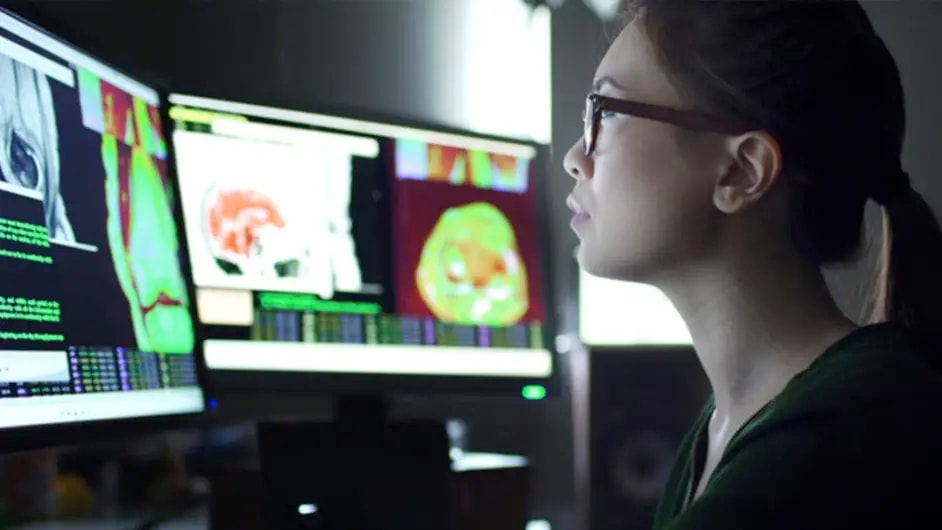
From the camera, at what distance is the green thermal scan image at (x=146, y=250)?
3.10 ft

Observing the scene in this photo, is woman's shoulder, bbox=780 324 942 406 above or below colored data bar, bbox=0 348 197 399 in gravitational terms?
above

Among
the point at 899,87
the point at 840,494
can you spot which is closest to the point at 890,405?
the point at 840,494

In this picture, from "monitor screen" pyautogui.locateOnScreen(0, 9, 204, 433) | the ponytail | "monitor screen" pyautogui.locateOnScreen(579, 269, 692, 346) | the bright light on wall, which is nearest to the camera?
"monitor screen" pyautogui.locateOnScreen(0, 9, 204, 433)

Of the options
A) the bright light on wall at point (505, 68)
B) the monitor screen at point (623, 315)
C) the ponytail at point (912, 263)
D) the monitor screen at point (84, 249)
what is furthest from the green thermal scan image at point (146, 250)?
the bright light on wall at point (505, 68)

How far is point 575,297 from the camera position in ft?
5.96

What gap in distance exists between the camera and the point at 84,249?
2.85ft

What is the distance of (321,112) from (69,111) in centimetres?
42

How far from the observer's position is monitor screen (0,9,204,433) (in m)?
0.76

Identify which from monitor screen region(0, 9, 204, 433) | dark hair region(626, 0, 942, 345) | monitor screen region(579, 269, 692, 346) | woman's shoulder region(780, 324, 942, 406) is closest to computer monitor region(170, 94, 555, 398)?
monitor screen region(0, 9, 204, 433)

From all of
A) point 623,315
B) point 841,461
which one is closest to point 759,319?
point 841,461

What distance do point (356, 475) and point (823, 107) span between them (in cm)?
62

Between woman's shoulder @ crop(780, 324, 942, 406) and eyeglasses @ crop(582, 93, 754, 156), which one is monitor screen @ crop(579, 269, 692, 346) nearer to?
eyeglasses @ crop(582, 93, 754, 156)

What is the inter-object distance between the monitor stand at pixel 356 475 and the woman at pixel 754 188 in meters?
0.31

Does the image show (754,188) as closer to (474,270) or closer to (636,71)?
(636,71)
